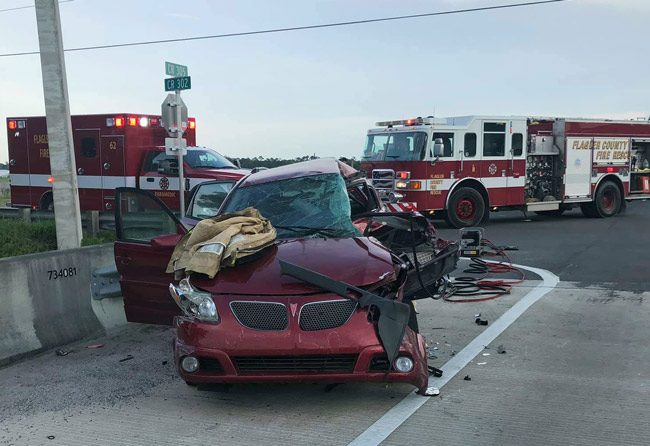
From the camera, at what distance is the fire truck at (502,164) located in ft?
54.6

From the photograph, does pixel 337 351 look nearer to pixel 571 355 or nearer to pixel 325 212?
pixel 325 212

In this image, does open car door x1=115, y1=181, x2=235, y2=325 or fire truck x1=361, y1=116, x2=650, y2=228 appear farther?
fire truck x1=361, y1=116, x2=650, y2=228

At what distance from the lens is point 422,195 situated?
16531 millimetres

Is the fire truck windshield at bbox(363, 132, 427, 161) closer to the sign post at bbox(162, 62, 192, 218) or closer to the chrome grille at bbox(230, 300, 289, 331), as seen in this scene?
the sign post at bbox(162, 62, 192, 218)

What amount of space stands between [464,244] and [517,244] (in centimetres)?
373

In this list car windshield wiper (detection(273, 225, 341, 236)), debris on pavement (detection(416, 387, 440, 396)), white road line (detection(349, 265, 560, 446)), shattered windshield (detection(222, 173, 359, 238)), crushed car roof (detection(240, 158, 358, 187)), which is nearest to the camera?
white road line (detection(349, 265, 560, 446))

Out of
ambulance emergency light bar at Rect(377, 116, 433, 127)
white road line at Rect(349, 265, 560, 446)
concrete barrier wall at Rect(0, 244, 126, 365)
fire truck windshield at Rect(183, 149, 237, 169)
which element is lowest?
white road line at Rect(349, 265, 560, 446)

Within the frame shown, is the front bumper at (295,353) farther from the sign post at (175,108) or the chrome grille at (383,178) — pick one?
the chrome grille at (383,178)

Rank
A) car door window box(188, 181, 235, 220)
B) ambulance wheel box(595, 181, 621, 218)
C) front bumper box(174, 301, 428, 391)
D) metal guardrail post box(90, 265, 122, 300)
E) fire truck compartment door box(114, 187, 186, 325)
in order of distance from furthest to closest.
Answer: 1. ambulance wheel box(595, 181, 621, 218)
2. car door window box(188, 181, 235, 220)
3. metal guardrail post box(90, 265, 122, 300)
4. fire truck compartment door box(114, 187, 186, 325)
5. front bumper box(174, 301, 428, 391)

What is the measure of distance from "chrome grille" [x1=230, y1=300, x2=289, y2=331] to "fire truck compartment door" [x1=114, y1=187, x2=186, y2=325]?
1685 millimetres

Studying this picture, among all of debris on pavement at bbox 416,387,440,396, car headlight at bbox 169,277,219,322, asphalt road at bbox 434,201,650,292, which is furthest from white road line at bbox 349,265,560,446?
car headlight at bbox 169,277,219,322

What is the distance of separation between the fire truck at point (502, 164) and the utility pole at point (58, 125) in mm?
7607

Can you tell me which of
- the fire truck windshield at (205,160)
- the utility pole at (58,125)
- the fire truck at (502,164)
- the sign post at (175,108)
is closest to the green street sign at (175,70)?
the sign post at (175,108)

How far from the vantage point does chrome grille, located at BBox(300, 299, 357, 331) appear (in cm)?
444
